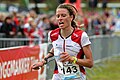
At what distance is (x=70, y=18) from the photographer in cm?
745

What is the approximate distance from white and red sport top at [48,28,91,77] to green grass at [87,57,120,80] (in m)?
8.82

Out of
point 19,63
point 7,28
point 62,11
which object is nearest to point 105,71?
point 7,28

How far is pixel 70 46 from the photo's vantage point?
24.5 feet

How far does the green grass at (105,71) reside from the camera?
1723cm

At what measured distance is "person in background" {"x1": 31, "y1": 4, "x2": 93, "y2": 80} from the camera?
7.35m

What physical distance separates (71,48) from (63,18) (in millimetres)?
478

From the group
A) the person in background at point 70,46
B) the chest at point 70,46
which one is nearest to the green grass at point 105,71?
the person in background at point 70,46

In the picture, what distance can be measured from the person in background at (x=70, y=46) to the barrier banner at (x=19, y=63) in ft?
7.37

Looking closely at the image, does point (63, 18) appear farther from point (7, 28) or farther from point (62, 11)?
point (7, 28)

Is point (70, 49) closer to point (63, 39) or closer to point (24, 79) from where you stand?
point (63, 39)

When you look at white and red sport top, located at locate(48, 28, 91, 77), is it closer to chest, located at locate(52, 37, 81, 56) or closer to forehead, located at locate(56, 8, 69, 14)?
chest, located at locate(52, 37, 81, 56)

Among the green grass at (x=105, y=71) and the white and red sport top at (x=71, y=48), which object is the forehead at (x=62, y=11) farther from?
the green grass at (x=105, y=71)

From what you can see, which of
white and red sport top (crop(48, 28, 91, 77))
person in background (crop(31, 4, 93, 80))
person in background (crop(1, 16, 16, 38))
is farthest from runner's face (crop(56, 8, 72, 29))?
person in background (crop(1, 16, 16, 38))

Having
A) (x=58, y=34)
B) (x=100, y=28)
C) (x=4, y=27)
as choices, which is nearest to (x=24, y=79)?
(x=58, y=34)
